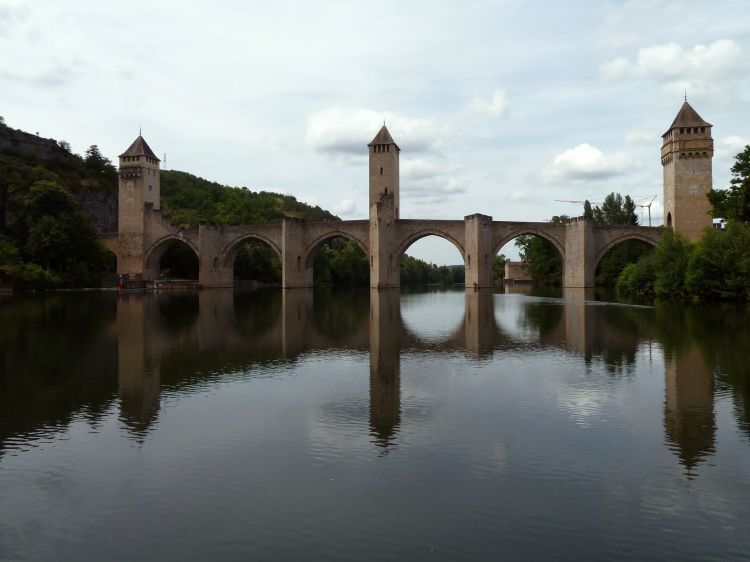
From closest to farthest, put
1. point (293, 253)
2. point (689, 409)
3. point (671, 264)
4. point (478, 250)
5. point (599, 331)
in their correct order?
1. point (689, 409)
2. point (599, 331)
3. point (671, 264)
4. point (478, 250)
5. point (293, 253)

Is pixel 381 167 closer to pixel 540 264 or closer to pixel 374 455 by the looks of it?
pixel 540 264

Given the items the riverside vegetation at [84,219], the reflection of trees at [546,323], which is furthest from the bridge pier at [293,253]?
the reflection of trees at [546,323]

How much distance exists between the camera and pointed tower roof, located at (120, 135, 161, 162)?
6125 cm

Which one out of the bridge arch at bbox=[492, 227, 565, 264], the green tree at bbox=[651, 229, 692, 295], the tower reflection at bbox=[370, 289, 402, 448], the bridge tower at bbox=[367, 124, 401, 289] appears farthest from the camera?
the bridge arch at bbox=[492, 227, 565, 264]

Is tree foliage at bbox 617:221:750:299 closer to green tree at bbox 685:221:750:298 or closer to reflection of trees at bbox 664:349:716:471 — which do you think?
green tree at bbox 685:221:750:298

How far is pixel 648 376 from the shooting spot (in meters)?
10.9

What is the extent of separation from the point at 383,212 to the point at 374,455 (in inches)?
1789

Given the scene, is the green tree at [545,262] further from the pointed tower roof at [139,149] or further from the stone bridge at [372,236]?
the pointed tower roof at [139,149]

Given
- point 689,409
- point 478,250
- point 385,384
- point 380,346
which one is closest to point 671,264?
point 478,250

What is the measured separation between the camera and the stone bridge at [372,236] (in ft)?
170

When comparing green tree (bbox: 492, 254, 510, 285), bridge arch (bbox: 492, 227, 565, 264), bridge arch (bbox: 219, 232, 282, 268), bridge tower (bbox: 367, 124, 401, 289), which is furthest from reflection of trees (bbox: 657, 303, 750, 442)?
green tree (bbox: 492, 254, 510, 285)

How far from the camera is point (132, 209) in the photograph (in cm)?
6053

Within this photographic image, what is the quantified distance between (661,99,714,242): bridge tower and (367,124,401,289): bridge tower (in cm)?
2275

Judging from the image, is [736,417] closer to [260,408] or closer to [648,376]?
[648,376]
